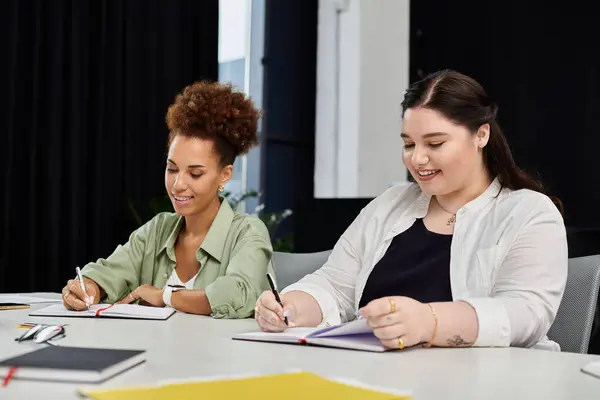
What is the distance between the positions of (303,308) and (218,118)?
744 mm

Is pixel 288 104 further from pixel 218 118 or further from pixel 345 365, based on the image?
pixel 345 365

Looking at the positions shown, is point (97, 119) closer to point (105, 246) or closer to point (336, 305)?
point (105, 246)

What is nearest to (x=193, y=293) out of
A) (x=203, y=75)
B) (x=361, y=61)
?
(x=203, y=75)

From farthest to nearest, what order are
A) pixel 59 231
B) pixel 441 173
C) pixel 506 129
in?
pixel 506 129
pixel 59 231
pixel 441 173

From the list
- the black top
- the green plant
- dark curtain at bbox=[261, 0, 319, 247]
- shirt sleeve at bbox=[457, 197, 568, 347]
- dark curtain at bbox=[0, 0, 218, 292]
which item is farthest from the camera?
dark curtain at bbox=[261, 0, 319, 247]

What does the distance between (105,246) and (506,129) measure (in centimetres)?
289

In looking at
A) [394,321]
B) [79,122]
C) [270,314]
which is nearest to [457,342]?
[394,321]

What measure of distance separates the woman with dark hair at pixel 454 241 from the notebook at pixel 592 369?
0.24 meters

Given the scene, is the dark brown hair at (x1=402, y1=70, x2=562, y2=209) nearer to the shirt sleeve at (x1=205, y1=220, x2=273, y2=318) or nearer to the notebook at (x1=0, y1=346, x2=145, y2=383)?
the shirt sleeve at (x1=205, y1=220, x2=273, y2=318)

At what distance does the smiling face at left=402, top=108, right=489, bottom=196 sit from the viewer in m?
1.76

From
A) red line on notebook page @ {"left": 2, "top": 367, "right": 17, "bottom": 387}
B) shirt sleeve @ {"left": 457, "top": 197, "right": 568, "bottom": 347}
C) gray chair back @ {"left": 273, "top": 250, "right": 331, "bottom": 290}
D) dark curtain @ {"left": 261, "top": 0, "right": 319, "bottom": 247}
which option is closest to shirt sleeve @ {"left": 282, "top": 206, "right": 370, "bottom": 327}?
gray chair back @ {"left": 273, "top": 250, "right": 331, "bottom": 290}

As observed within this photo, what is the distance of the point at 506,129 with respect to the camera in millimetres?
5402

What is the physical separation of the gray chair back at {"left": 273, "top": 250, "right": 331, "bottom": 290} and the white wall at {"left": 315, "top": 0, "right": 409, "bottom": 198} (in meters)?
3.12

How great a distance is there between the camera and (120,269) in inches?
87.4
